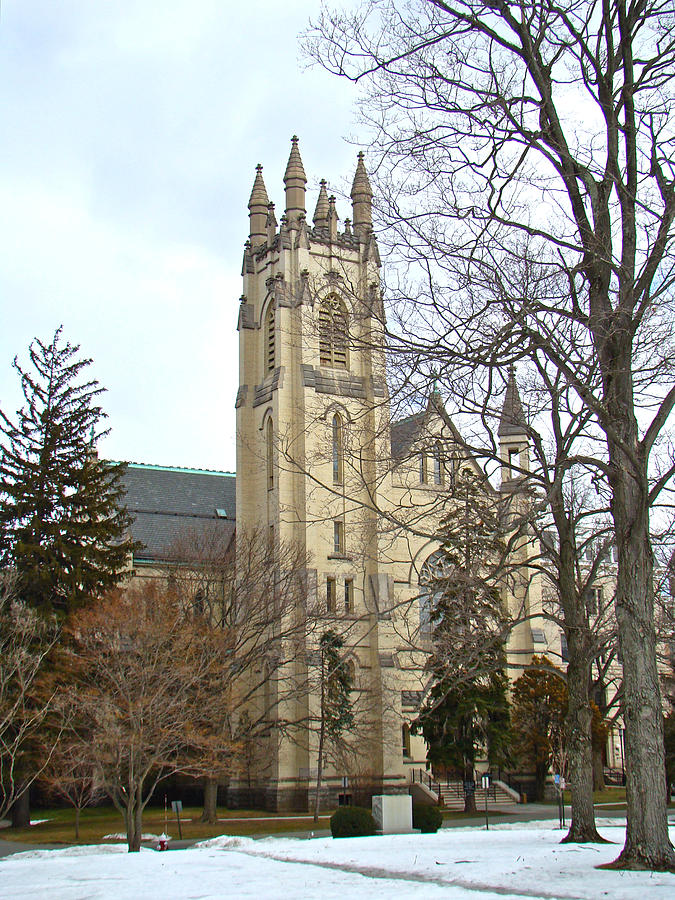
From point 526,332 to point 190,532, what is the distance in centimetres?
2973

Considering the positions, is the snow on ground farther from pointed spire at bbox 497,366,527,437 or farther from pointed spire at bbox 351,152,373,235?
pointed spire at bbox 351,152,373,235

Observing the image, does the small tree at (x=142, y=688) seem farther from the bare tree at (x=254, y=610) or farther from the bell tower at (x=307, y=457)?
the bell tower at (x=307, y=457)

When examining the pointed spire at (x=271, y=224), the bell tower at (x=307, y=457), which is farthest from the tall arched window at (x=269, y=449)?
the pointed spire at (x=271, y=224)

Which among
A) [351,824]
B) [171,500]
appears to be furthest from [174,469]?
[351,824]

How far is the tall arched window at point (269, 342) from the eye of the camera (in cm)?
4666

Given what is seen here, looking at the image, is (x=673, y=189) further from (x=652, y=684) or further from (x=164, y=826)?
(x=164, y=826)

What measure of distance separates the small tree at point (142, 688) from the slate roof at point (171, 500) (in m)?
17.3

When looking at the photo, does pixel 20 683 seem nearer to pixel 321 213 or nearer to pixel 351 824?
pixel 351 824

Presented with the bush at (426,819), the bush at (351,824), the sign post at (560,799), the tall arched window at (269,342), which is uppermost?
the tall arched window at (269,342)

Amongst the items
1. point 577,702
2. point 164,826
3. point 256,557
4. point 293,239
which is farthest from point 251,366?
point 577,702

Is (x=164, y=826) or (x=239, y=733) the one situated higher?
(x=239, y=733)

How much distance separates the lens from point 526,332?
43.9ft

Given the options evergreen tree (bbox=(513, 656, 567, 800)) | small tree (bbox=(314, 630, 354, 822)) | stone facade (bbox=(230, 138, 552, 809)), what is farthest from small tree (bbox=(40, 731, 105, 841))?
evergreen tree (bbox=(513, 656, 567, 800))

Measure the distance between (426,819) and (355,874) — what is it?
11.7 meters
